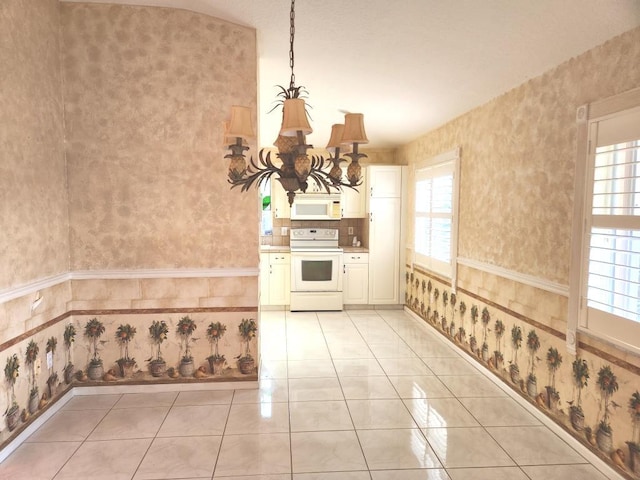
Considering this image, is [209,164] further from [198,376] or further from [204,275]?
[198,376]

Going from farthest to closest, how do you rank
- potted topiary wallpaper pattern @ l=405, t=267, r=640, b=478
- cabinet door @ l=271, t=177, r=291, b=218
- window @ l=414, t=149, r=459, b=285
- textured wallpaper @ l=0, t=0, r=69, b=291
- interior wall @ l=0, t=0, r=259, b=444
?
cabinet door @ l=271, t=177, r=291, b=218 → window @ l=414, t=149, r=459, b=285 → interior wall @ l=0, t=0, r=259, b=444 → textured wallpaper @ l=0, t=0, r=69, b=291 → potted topiary wallpaper pattern @ l=405, t=267, r=640, b=478

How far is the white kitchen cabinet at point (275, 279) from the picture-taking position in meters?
6.08

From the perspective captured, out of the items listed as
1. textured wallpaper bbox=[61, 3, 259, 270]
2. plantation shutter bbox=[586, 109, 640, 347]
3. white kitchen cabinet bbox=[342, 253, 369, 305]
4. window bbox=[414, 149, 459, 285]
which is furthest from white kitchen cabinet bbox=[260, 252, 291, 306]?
plantation shutter bbox=[586, 109, 640, 347]

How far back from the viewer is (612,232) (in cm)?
234

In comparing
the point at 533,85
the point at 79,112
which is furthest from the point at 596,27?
the point at 79,112

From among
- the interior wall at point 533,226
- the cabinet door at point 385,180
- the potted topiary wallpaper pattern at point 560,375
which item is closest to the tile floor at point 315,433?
the potted topiary wallpaper pattern at point 560,375

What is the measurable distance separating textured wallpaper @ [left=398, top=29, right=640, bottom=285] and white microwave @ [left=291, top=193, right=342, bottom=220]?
2242 mm

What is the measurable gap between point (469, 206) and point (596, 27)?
2059mm

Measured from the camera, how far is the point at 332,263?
6.04m

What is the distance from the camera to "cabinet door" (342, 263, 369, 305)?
6.17m

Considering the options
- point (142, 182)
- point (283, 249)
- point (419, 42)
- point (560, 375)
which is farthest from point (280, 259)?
point (560, 375)

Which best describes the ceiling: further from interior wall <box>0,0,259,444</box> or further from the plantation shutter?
the plantation shutter

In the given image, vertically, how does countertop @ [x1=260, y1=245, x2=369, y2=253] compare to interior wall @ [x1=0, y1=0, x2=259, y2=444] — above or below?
below

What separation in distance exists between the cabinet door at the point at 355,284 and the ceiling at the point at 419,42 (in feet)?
8.79
